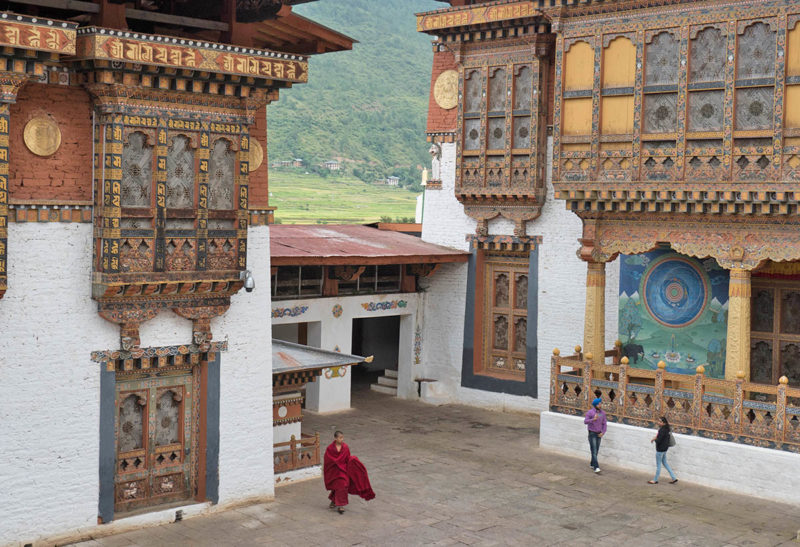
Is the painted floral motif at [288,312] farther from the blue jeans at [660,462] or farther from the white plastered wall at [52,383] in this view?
the blue jeans at [660,462]

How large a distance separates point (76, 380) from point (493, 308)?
35.1 ft

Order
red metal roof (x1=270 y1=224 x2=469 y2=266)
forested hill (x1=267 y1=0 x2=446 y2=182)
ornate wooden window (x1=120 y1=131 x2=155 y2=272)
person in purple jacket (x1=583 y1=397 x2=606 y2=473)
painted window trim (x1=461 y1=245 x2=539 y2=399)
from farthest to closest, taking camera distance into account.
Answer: forested hill (x1=267 y1=0 x2=446 y2=182)
painted window trim (x1=461 y1=245 x2=539 y2=399)
red metal roof (x1=270 y1=224 x2=469 y2=266)
person in purple jacket (x1=583 y1=397 x2=606 y2=473)
ornate wooden window (x1=120 y1=131 x2=155 y2=272)

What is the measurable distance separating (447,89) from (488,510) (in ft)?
33.4

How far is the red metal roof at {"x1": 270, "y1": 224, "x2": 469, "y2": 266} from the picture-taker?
56.3 ft

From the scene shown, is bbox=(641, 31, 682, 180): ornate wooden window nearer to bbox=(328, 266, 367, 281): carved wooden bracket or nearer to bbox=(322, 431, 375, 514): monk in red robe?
bbox=(328, 266, 367, 281): carved wooden bracket

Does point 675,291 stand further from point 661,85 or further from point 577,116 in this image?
point 661,85

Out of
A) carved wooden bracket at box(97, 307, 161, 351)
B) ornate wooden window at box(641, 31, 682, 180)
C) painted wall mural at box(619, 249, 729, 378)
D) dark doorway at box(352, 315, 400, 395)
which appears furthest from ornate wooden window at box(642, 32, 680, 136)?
dark doorway at box(352, 315, 400, 395)

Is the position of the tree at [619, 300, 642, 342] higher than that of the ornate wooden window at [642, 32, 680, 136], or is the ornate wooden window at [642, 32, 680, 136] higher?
the ornate wooden window at [642, 32, 680, 136]

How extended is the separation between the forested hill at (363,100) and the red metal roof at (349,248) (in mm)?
39972

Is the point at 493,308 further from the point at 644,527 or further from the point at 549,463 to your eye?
the point at 644,527

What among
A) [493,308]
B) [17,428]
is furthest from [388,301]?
[17,428]

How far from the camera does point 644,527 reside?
12.2 metres

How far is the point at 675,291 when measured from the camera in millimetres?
16984

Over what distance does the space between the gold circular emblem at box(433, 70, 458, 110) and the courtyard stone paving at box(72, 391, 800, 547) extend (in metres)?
7.35
